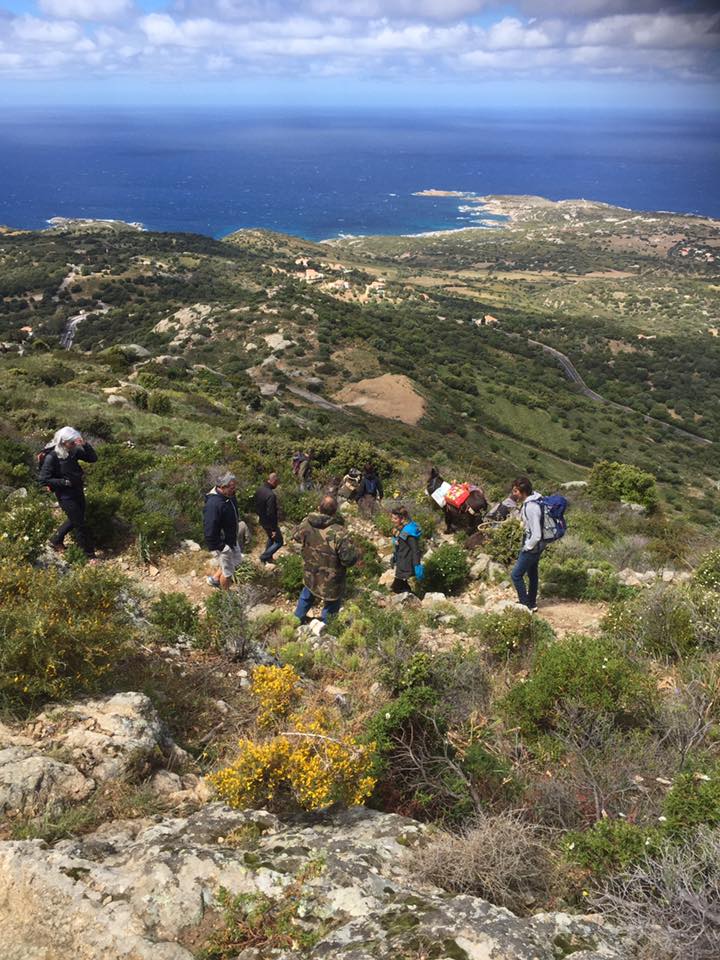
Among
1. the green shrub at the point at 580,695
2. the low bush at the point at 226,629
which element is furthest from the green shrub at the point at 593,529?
the low bush at the point at 226,629

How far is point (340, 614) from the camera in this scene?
272 inches

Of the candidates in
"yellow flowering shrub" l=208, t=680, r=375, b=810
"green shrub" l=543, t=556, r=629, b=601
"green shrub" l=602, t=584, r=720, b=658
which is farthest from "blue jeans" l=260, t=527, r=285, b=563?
"yellow flowering shrub" l=208, t=680, r=375, b=810

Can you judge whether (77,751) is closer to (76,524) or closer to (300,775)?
(300,775)

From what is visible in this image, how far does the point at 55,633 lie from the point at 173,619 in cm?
181

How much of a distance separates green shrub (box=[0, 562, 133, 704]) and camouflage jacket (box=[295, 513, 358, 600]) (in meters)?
2.40

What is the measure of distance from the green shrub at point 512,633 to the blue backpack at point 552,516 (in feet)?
3.37

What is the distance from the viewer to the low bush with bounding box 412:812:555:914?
3002 millimetres

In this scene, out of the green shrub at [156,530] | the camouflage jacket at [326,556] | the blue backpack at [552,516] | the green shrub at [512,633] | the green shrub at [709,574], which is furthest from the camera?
the green shrub at [156,530]

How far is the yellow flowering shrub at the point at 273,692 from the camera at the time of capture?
4477mm

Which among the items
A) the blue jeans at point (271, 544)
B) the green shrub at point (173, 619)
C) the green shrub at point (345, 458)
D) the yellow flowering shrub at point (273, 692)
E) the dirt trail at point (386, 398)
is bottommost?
the dirt trail at point (386, 398)

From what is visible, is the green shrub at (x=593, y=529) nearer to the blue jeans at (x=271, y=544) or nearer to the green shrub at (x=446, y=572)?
the green shrub at (x=446, y=572)

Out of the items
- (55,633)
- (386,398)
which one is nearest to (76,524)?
(55,633)

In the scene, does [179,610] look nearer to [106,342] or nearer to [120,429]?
[120,429]

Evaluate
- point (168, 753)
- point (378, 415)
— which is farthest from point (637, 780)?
point (378, 415)
